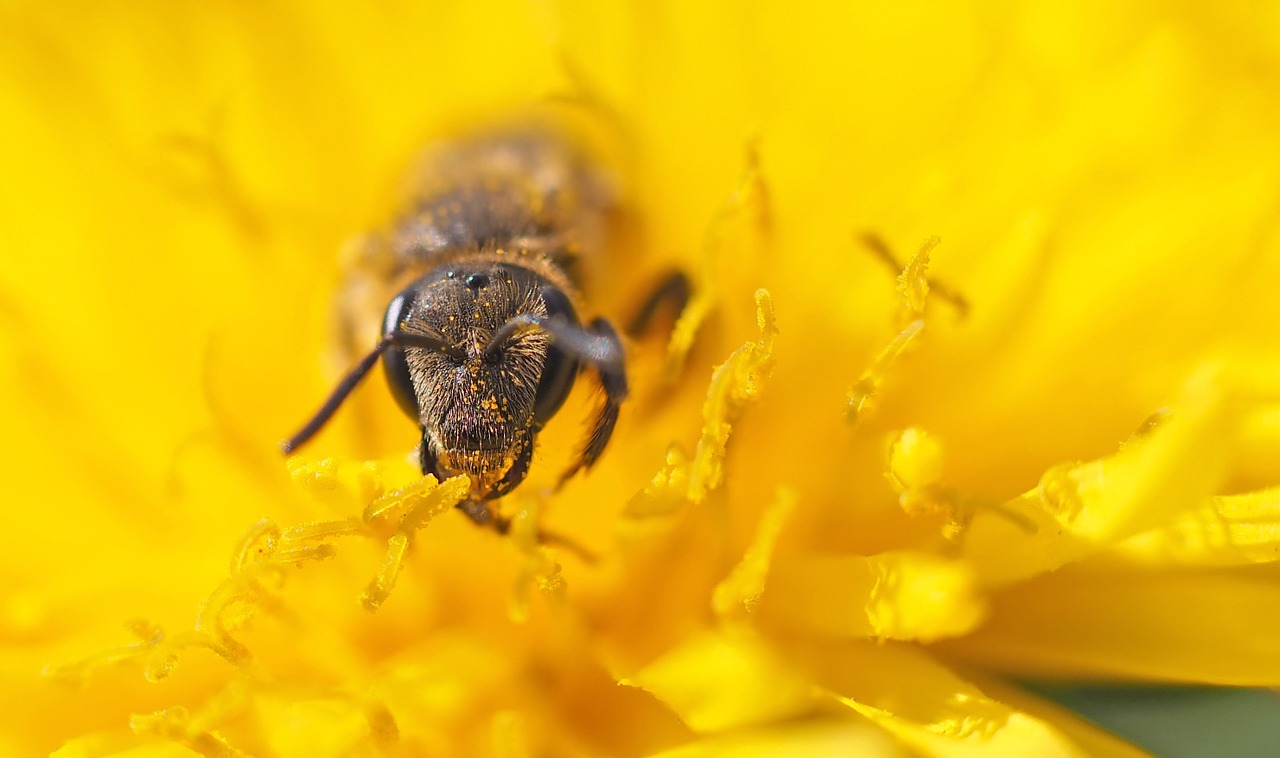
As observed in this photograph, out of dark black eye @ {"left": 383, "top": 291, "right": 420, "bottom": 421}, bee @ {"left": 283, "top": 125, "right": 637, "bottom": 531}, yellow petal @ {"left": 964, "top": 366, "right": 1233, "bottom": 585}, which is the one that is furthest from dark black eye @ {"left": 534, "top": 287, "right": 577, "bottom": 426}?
yellow petal @ {"left": 964, "top": 366, "right": 1233, "bottom": 585}

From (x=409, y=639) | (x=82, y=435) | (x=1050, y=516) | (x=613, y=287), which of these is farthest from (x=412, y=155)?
(x=1050, y=516)

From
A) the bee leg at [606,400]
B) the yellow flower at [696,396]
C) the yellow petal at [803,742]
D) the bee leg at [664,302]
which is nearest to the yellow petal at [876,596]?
the yellow flower at [696,396]

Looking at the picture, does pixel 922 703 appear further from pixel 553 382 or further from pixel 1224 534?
pixel 553 382

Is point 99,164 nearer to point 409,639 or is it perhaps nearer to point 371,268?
point 371,268

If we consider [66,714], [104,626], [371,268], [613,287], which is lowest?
[66,714]

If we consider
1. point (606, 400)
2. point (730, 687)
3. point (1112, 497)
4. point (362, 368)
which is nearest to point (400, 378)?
point (362, 368)

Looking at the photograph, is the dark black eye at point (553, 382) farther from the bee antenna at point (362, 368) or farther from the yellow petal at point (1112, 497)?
the yellow petal at point (1112, 497)

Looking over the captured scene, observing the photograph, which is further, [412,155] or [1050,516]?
[412,155]
